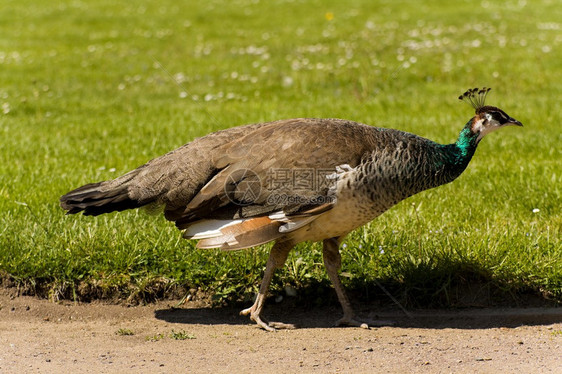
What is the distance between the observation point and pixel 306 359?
3793 millimetres

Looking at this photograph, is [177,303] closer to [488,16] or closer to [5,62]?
[5,62]

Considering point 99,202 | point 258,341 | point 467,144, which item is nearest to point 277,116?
point 467,144

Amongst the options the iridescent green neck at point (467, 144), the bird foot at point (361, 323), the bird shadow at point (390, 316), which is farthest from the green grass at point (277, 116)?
the iridescent green neck at point (467, 144)

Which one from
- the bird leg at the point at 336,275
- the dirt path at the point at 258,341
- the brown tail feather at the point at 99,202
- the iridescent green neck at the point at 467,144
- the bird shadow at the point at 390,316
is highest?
the iridescent green neck at the point at 467,144

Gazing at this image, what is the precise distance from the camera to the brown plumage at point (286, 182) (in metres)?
4.11

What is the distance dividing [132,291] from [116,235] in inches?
19.2

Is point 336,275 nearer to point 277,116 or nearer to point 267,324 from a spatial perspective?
point 267,324

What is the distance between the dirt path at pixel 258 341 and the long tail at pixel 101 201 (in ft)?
2.23

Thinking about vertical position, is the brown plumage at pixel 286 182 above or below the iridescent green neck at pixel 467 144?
below

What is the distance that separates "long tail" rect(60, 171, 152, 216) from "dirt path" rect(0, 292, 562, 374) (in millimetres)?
679

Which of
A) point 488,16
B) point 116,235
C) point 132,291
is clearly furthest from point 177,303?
point 488,16

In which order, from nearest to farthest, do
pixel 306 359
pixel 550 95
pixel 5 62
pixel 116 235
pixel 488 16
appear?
pixel 306 359 → pixel 116 235 → pixel 550 95 → pixel 5 62 → pixel 488 16

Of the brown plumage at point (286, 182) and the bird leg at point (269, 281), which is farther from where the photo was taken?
the bird leg at point (269, 281)

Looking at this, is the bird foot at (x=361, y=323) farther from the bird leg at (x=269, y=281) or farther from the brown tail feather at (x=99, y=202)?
the brown tail feather at (x=99, y=202)
